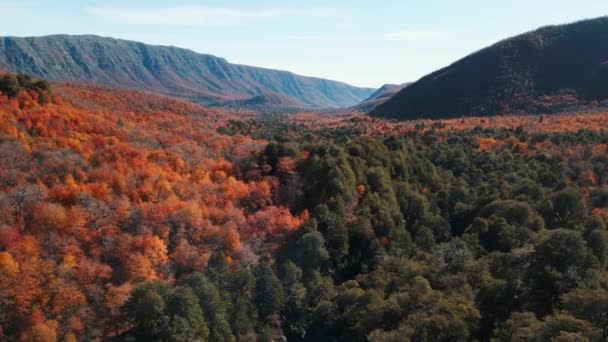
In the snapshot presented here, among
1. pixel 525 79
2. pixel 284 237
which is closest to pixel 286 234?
pixel 284 237

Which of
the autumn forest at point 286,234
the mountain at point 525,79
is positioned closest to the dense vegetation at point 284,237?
the autumn forest at point 286,234

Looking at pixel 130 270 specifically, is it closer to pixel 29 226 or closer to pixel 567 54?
pixel 29 226

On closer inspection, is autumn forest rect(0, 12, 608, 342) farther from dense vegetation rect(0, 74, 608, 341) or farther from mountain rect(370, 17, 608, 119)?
mountain rect(370, 17, 608, 119)

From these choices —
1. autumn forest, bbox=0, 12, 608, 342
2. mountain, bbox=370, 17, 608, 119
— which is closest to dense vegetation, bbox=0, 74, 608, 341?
autumn forest, bbox=0, 12, 608, 342

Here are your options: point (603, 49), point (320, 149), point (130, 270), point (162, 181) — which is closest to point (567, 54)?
point (603, 49)

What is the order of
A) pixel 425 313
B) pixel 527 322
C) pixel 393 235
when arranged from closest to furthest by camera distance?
pixel 527 322, pixel 425 313, pixel 393 235

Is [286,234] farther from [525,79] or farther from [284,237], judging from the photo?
[525,79]
